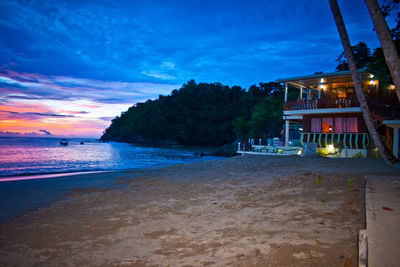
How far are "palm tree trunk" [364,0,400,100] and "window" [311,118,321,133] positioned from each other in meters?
14.9

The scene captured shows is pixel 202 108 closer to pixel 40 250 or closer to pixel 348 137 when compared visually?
pixel 348 137

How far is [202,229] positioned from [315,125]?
17978mm

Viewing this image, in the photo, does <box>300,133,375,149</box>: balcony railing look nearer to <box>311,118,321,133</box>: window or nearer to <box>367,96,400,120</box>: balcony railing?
<box>311,118,321,133</box>: window

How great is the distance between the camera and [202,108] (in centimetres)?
9412

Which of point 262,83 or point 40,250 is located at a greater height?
point 262,83

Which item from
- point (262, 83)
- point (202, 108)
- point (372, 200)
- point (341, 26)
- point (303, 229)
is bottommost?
A: point (303, 229)

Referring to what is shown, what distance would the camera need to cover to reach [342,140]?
18.7 metres

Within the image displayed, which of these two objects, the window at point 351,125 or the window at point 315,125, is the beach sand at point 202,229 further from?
the window at point 315,125

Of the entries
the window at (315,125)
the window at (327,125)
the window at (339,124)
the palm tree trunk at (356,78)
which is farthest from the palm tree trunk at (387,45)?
the window at (315,125)

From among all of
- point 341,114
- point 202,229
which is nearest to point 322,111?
point 341,114

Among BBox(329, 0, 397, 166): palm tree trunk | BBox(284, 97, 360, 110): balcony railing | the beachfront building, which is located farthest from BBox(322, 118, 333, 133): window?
BBox(329, 0, 397, 166): palm tree trunk

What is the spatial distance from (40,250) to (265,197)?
475 cm

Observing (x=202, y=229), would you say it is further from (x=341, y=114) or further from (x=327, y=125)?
(x=327, y=125)

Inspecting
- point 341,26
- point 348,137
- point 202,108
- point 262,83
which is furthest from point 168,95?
point 341,26
